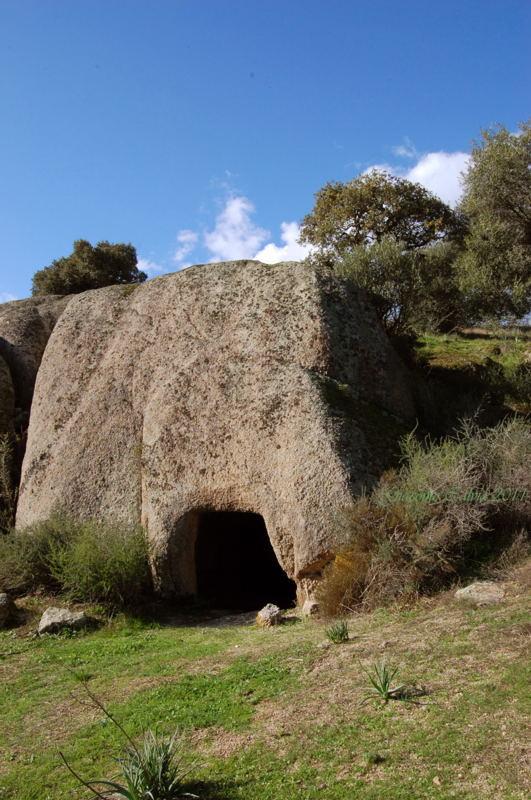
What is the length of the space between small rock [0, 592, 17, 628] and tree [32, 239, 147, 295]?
20.3 m

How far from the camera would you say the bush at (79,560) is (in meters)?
10.5

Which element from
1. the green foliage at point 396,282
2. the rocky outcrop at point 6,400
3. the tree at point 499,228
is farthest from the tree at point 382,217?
the rocky outcrop at point 6,400

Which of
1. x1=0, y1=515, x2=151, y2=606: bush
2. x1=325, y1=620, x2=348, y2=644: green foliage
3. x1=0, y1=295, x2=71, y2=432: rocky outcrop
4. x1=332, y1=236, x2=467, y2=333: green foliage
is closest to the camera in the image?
x1=325, y1=620, x2=348, y2=644: green foliage

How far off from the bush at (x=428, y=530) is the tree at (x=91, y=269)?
73.9 feet

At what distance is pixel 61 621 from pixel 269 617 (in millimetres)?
3196

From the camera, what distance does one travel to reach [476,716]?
5109 mm

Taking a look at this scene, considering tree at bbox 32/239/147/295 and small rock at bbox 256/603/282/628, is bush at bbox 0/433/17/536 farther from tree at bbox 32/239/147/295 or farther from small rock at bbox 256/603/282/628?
tree at bbox 32/239/147/295

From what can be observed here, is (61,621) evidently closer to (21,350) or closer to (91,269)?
(21,350)

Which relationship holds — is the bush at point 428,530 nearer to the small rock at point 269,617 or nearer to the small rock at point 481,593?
the small rock at point 481,593

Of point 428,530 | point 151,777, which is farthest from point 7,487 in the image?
point 151,777

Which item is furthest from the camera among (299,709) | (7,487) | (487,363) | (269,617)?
(487,363)

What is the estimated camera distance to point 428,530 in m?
8.69

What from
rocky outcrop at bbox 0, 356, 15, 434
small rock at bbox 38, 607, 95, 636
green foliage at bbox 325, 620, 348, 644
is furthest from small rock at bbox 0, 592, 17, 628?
rocky outcrop at bbox 0, 356, 15, 434

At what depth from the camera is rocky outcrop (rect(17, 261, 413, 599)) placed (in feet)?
33.5
